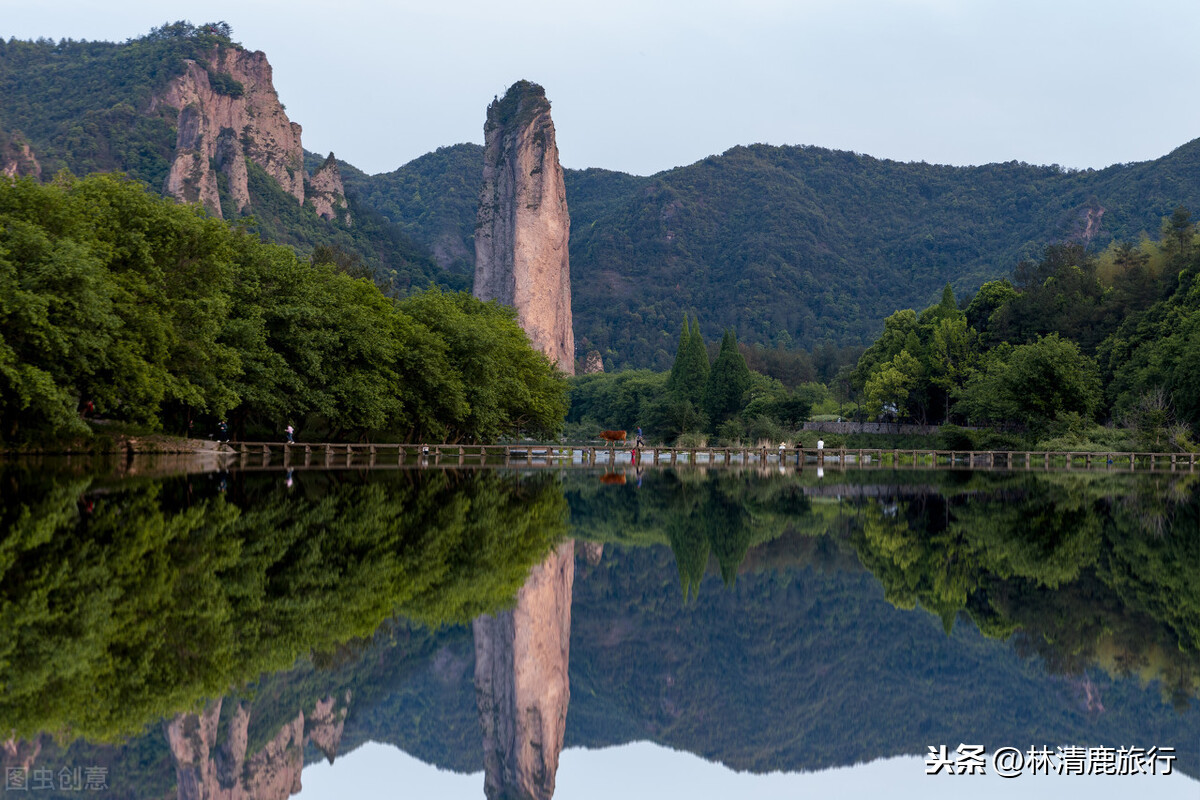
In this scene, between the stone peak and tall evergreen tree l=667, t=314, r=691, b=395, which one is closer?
tall evergreen tree l=667, t=314, r=691, b=395

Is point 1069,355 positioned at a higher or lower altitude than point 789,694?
higher

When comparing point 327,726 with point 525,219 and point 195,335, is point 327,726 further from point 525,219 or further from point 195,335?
point 525,219

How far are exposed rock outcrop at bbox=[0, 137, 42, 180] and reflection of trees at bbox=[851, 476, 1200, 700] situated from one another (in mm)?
86026

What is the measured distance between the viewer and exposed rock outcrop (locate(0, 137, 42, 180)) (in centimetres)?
9081

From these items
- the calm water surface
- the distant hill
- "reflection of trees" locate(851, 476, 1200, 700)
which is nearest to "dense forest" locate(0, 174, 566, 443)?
the calm water surface

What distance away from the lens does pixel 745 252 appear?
170 m

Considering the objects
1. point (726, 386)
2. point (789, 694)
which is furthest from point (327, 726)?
point (726, 386)

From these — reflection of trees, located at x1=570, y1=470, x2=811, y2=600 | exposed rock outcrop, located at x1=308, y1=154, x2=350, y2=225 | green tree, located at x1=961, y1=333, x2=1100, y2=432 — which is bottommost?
reflection of trees, located at x1=570, y1=470, x2=811, y2=600

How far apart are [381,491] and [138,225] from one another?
13.9 metres

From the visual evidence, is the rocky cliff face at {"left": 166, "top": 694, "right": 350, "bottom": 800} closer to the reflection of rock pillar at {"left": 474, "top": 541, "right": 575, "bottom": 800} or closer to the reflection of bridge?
the reflection of rock pillar at {"left": 474, "top": 541, "right": 575, "bottom": 800}

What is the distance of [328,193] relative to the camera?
423ft

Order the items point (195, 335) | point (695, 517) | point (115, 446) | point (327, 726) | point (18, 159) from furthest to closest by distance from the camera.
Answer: point (18, 159), point (195, 335), point (115, 446), point (695, 517), point (327, 726)

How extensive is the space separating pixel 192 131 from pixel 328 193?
24.4 metres

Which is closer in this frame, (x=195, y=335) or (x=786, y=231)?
(x=195, y=335)
